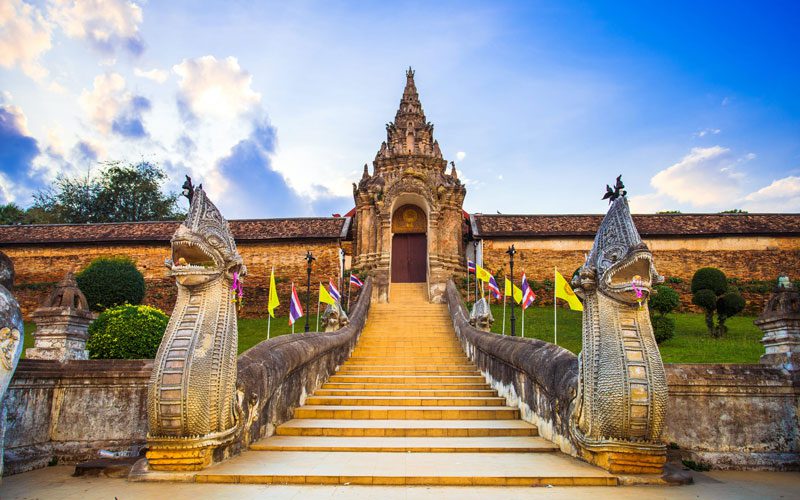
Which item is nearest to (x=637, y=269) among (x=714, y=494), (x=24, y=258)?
(x=714, y=494)

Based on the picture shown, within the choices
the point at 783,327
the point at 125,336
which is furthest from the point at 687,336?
the point at 125,336

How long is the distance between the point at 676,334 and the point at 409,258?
1103 cm

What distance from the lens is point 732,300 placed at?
50.8ft

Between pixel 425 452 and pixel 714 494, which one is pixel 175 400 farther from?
pixel 714 494

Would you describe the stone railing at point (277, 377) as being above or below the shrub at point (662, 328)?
below

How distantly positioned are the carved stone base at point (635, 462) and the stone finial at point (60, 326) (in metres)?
7.67

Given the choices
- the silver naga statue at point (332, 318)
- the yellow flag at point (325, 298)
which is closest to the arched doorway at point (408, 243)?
the yellow flag at point (325, 298)

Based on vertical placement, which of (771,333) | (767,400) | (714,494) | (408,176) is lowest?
(714,494)

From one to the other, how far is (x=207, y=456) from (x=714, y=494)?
4.71 m

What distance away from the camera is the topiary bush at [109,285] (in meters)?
17.5

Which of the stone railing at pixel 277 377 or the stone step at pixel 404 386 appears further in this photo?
the stone step at pixel 404 386

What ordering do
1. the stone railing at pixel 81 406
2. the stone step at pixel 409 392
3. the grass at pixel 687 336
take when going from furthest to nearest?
the grass at pixel 687 336, the stone step at pixel 409 392, the stone railing at pixel 81 406

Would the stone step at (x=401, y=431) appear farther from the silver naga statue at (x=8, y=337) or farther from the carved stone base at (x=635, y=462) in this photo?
the silver naga statue at (x=8, y=337)

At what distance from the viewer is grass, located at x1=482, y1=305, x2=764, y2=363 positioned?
12.0 meters
